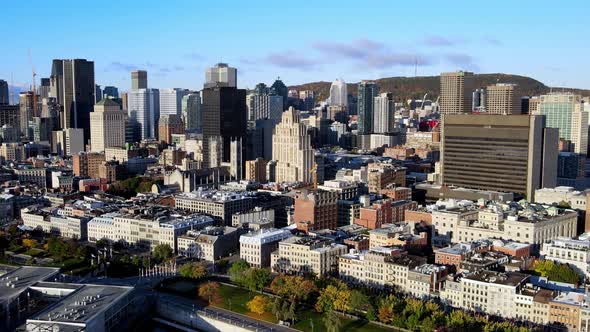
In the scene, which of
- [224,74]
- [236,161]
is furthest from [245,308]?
[224,74]

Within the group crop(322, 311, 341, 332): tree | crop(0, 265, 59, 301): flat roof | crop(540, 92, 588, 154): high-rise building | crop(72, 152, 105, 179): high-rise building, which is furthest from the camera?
crop(540, 92, 588, 154): high-rise building

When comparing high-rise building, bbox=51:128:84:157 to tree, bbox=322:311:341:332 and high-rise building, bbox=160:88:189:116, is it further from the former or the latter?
tree, bbox=322:311:341:332

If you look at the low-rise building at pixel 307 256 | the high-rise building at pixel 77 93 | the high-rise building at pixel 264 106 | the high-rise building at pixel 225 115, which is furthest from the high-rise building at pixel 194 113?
the low-rise building at pixel 307 256

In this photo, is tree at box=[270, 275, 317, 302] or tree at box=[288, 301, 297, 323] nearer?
tree at box=[288, 301, 297, 323]

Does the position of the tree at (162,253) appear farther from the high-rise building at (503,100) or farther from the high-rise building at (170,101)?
the high-rise building at (170,101)

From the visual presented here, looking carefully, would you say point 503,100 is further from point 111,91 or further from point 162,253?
point 111,91

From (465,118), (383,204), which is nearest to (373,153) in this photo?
(465,118)

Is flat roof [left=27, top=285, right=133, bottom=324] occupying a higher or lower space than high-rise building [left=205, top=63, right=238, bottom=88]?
lower

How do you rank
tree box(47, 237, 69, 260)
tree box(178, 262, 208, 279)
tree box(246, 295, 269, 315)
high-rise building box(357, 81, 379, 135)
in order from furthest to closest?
high-rise building box(357, 81, 379, 135) → tree box(47, 237, 69, 260) → tree box(178, 262, 208, 279) → tree box(246, 295, 269, 315)

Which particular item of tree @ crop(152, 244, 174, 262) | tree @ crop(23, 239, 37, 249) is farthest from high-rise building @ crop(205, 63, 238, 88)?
tree @ crop(152, 244, 174, 262)
